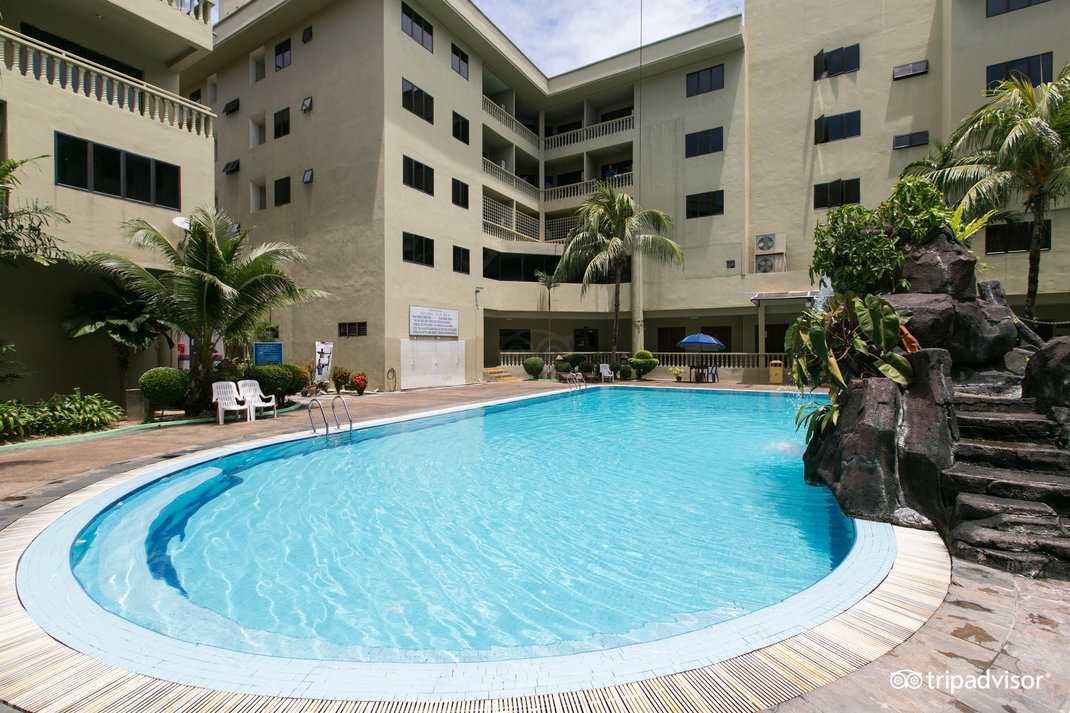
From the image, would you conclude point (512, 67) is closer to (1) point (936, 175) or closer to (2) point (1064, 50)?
(1) point (936, 175)

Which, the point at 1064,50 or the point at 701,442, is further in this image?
the point at 1064,50

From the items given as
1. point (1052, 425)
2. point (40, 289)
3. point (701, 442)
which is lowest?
point (701, 442)

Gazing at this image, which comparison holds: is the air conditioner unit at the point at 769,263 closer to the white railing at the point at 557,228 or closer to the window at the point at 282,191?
the white railing at the point at 557,228

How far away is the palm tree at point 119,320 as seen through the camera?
1167 cm

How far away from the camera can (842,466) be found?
5.47m

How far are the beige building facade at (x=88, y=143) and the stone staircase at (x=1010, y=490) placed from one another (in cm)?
1613

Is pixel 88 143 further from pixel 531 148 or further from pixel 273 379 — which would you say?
pixel 531 148

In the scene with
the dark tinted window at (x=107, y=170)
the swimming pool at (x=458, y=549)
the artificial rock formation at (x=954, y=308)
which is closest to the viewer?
the swimming pool at (x=458, y=549)

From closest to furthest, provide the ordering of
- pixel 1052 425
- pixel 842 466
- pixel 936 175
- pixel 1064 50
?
pixel 1052 425
pixel 842 466
pixel 936 175
pixel 1064 50

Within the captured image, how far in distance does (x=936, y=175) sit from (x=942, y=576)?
19215mm

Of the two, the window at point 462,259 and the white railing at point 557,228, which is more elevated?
the white railing at point 557,228

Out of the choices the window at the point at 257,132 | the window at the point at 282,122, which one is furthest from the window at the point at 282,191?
the window at the point at 257,132

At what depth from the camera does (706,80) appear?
25484 mm

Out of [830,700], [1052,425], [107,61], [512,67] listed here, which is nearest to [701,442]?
[1052,425]
